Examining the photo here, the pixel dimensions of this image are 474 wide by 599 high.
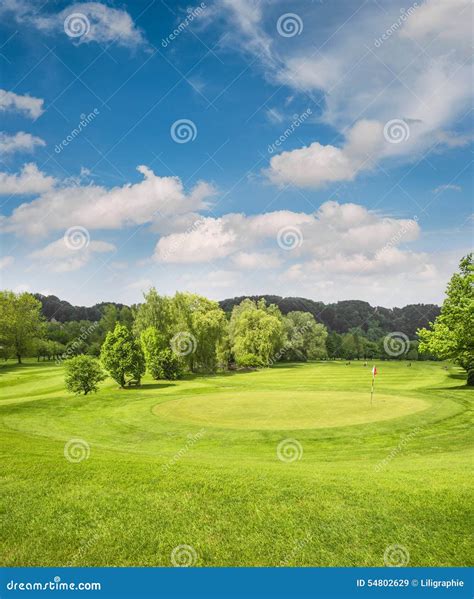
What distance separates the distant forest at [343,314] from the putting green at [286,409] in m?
128

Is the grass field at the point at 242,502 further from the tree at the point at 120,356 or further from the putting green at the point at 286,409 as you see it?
the tree at the point at 120,356

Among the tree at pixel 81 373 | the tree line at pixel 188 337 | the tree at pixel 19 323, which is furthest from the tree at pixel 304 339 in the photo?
the tree at pixel 81 373

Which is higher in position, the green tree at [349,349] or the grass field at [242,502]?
the grass field at [242,502]

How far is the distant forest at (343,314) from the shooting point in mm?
164125

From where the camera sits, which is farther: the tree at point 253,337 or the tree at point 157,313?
the tree at point 253,337

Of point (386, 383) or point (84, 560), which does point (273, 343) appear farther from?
point (84, 560)

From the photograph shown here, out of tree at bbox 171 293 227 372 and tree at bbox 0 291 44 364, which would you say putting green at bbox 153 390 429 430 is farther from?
tree at bbox 0 291 44 364

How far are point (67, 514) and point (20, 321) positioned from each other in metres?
77.9

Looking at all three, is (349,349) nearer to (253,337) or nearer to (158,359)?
(253,337)

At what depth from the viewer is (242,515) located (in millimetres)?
8727

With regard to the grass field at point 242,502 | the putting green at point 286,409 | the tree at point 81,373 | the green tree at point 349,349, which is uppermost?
the tree at point 81,373

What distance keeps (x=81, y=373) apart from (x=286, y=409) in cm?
1756

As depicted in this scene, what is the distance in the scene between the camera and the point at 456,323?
103ft

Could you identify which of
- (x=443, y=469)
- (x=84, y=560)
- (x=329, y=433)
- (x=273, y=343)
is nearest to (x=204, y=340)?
(x=273, y=343)
